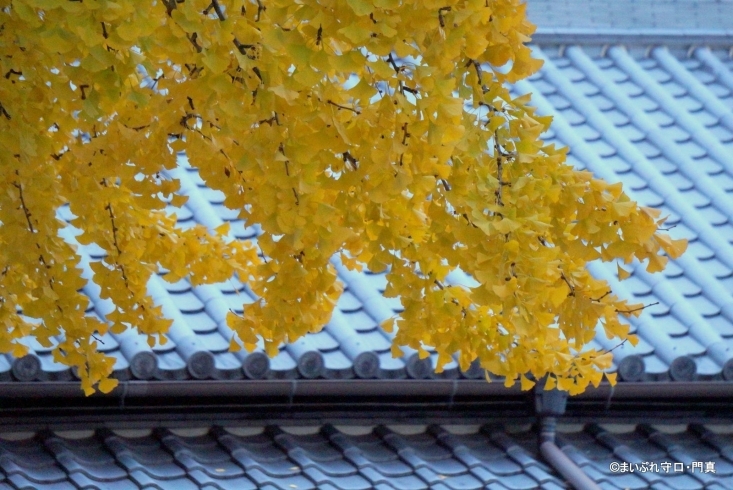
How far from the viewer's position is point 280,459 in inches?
142

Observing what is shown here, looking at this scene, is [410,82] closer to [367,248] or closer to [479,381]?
[367,248]

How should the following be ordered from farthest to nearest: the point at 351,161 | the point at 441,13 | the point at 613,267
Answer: the point at 613,267, the point at 351,161, the point at 441,13

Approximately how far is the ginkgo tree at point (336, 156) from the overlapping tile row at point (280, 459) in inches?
30.9

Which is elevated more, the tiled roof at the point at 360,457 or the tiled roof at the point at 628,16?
the tiled roof at the point at 628,16

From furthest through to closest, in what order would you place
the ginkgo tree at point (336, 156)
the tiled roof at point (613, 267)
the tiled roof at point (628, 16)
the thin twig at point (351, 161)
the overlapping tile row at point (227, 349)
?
the tiled roof at point (628, 16)
the tiled roof at point (613, 267)
the overlapping tile row at point (227, 349)
the thin twig at point (351, 161)
the ginkgo tree at point (336, 156)

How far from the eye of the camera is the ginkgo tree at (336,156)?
2.12m

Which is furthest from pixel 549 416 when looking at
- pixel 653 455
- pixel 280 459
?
pixel 280 459

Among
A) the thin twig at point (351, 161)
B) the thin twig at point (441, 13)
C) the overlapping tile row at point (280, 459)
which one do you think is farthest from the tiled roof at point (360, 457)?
the thin twig at point (441, 13)

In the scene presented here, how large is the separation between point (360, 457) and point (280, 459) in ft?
0.99

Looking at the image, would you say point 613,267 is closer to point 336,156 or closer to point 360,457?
point 360,457

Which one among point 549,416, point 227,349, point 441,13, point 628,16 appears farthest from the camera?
point 628,16

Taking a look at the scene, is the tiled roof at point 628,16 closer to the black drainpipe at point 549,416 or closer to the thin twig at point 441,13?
the black drainpipe at point 549,416

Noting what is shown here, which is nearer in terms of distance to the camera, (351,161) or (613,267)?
Answer: (351,161)

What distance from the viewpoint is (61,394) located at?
343 centimetres
